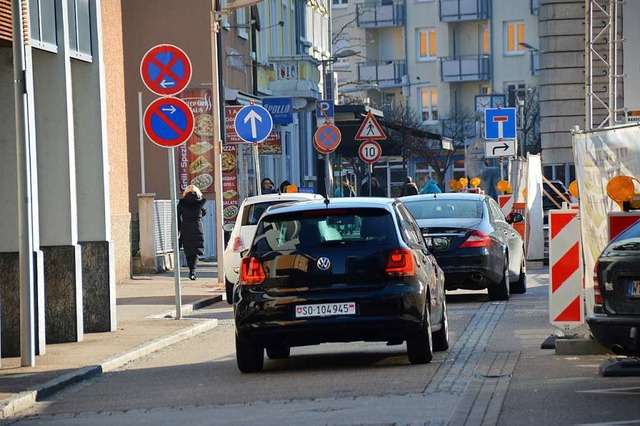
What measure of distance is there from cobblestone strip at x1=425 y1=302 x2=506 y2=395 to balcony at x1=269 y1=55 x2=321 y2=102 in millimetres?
30450

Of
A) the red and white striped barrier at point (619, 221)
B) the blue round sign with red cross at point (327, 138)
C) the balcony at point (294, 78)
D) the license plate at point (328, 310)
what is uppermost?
the balcony at point (294, 78)

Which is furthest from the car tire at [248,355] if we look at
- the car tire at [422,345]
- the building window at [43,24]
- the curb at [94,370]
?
the building window at [43,24]

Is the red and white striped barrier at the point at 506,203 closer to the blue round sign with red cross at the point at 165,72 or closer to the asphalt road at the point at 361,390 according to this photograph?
the blue round sign with red cross at the point at 165,72

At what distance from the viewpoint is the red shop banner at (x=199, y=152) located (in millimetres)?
36953

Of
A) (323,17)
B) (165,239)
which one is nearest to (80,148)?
(165,239)

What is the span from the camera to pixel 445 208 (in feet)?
76.2

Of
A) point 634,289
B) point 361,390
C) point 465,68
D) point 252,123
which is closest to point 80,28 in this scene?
point 361,390

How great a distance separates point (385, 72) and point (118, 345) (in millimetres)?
81143

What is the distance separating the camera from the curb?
12.2 m

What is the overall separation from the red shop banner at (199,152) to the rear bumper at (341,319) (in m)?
23.2

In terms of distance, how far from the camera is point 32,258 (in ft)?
50.4

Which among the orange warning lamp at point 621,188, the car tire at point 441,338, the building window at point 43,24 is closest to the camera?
the orange warning lamp at point 621,188

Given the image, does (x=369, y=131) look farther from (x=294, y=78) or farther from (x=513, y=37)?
(x=513, y=37)

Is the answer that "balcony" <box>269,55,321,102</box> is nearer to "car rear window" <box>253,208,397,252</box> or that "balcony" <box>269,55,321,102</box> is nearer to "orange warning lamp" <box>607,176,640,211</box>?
"car rear window" <box>253,208,397,252</box>
